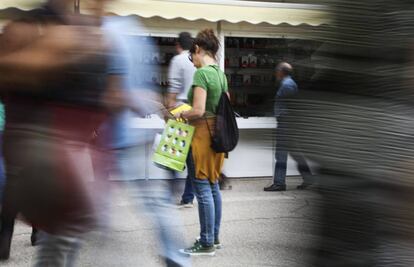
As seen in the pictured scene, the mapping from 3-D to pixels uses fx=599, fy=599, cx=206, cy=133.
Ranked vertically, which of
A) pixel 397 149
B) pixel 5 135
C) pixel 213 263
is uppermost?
pixel 397 149

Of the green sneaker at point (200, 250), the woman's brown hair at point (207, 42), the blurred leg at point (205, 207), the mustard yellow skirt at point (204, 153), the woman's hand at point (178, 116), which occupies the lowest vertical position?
the green sneaker at point (200, 250)

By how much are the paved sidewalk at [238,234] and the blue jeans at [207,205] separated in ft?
0.65

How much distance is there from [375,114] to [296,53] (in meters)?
0.28

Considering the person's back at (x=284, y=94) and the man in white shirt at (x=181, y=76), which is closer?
the person's back at (x=284, y=94)

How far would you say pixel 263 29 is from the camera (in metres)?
7.36

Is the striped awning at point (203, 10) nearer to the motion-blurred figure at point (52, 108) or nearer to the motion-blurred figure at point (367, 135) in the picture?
the motion-blurred figure at point (52, 108)

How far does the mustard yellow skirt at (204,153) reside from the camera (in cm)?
462

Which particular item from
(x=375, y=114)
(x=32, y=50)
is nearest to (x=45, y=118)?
(x=32, y=50)

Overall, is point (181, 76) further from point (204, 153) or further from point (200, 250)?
point (200, 250)

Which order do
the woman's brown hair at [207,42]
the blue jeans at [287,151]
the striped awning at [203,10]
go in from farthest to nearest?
the striped awning at [203,10], the woman's brown hair at [207,42], the blue jeans at [287,151]

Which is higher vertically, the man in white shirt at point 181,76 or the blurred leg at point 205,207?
the man in white shirt at point 181,76

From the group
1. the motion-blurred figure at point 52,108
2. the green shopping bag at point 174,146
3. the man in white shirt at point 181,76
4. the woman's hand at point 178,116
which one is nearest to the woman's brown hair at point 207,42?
the woman's hand at point 178,116

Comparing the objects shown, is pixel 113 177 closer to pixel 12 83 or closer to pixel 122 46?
pixel 12 83

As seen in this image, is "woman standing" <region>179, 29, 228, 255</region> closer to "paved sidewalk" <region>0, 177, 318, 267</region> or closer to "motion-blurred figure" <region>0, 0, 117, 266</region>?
"paved sidewalk" <region>0, 177, 318, 267</region>
